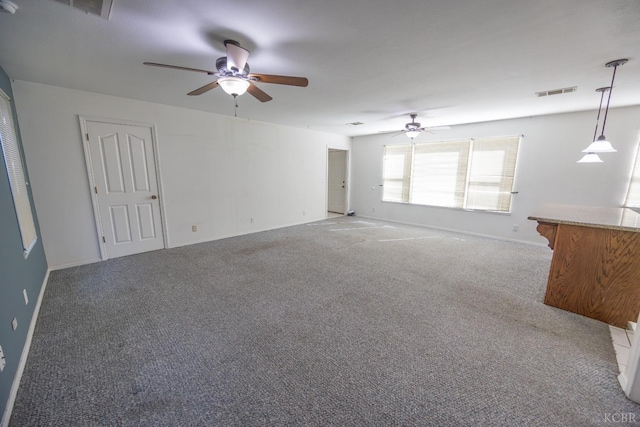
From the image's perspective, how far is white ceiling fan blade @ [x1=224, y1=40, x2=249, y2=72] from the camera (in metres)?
1.91

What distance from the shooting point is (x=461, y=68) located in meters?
2.42

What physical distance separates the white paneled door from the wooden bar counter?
5.23 m

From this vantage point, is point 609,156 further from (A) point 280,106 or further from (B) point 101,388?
(B) point 101,388

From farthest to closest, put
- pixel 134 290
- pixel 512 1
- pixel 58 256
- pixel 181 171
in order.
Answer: pixel 181 171 → pixel 58 256 → pixel 134 290 → pixel 512 1

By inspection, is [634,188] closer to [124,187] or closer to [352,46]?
[352,46]

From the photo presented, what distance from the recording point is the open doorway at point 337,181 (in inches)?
293

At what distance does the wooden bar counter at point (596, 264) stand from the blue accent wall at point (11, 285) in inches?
171

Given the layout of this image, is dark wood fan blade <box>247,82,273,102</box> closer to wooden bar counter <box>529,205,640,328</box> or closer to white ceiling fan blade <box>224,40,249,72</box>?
white ceiling fan blade <box>224,40,249,72</box>

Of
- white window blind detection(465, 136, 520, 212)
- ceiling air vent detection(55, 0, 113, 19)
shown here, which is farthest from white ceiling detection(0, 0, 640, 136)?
white window blind detection(465, 136, 520, 212)

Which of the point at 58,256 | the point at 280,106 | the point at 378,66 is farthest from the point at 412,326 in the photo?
the point at 58,256

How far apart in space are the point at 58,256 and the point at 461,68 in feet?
17.8

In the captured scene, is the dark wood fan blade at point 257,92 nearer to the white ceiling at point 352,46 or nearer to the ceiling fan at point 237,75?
the ceiling fan at point 237,75

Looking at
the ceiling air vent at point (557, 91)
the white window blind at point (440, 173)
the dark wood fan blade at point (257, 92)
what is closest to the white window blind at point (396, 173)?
the white window blind at point (440, 173)

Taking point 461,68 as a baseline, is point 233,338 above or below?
below
